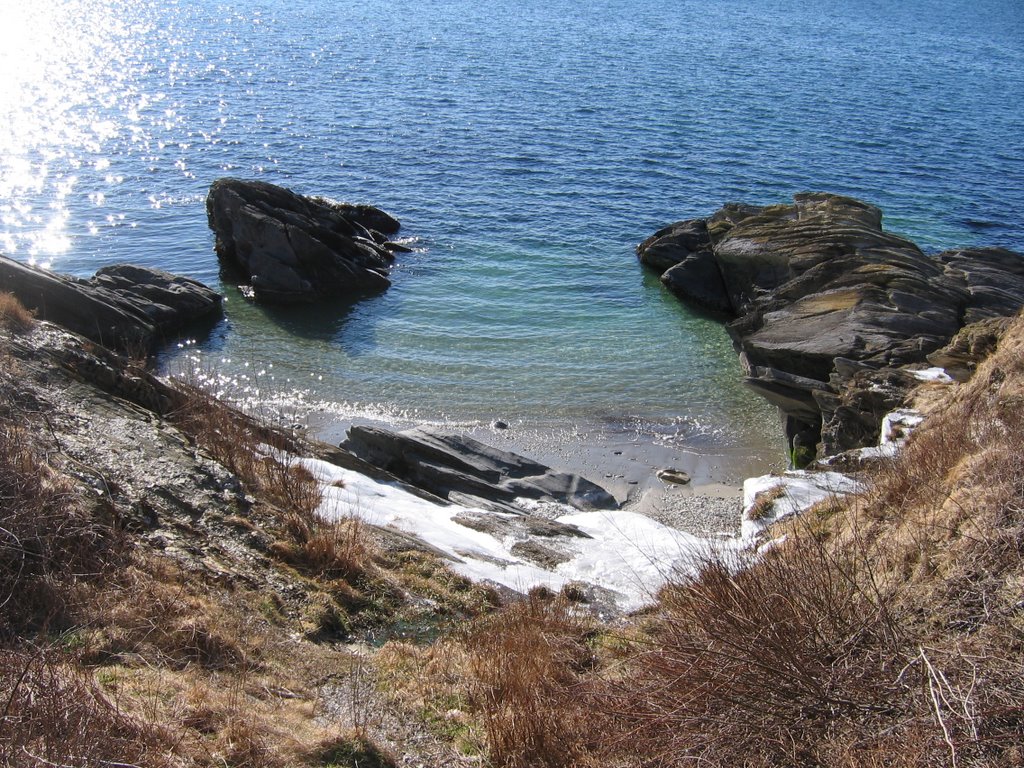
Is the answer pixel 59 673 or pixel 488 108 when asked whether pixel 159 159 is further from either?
pixel 59 673

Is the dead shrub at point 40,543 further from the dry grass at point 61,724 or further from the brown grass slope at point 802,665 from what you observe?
the brown grass slope at point 802,665

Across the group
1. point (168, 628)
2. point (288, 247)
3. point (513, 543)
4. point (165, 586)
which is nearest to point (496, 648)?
point (168, 628)

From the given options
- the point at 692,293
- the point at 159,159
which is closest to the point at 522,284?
the point at 692,293

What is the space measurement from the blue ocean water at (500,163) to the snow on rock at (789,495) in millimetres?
5130

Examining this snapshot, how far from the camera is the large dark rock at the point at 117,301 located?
62.1 ft

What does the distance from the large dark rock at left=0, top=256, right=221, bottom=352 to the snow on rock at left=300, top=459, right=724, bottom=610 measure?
766 cm

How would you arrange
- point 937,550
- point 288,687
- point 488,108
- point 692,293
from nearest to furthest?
point 288,687, point 937,550, point 692,293, point 488,108

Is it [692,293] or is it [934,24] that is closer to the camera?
[692,293]

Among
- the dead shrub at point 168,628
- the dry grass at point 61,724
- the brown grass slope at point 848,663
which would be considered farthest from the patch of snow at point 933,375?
the dry grass at point 61,724

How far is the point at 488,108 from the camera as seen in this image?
155 feet

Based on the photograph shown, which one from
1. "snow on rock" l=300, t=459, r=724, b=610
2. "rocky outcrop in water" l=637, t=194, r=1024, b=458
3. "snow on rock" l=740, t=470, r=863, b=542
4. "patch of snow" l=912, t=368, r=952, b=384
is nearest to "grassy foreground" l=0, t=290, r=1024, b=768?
"snow on rock" l=300, t=459, r=724, b=610

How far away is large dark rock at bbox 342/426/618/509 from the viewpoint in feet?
51.8

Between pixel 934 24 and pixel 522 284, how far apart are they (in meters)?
73.4

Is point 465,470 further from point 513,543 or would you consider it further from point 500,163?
point 500,163
